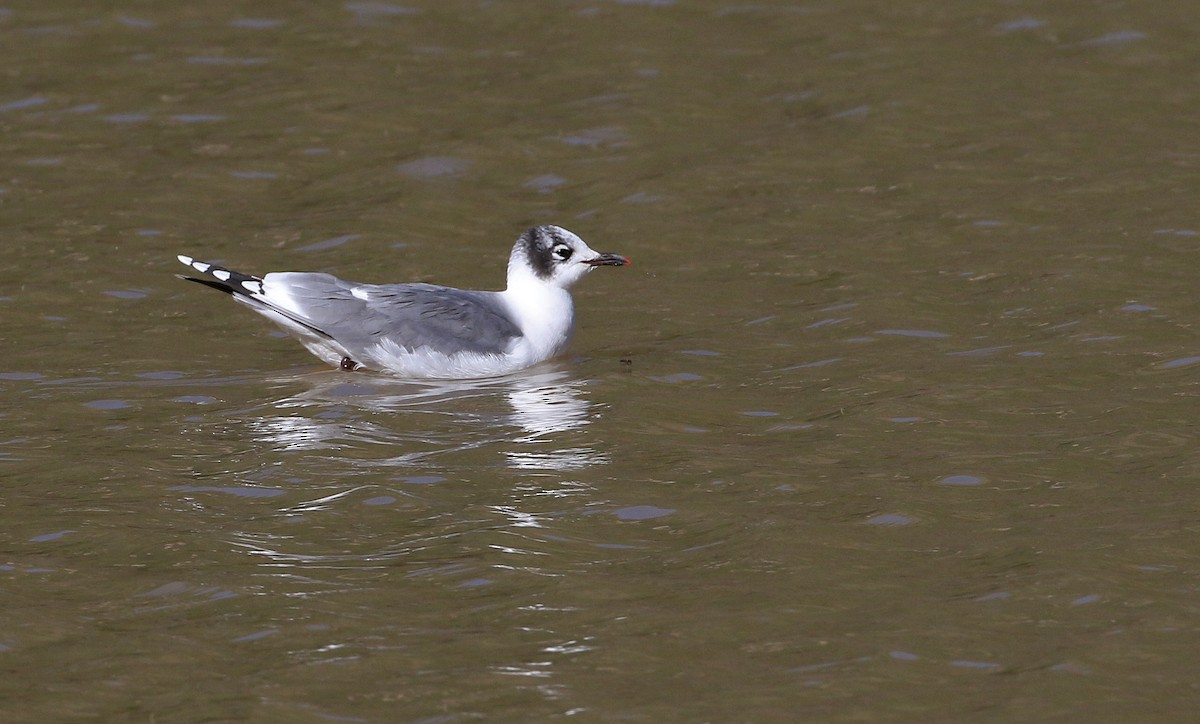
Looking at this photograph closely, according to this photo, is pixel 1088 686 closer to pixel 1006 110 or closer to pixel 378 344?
pixel 378 344

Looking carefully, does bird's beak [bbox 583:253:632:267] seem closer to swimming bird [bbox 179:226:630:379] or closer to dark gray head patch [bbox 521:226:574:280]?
dark gray head patch [bbox 521:226:574:280]

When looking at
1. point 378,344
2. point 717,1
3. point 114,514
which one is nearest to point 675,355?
point 378,344

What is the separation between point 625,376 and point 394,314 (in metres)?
1.40

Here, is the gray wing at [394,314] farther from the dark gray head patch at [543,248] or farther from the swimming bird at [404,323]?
the dark gray head patch at [543,248]

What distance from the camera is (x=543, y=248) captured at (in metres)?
11.2

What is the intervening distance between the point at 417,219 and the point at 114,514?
5.54 metres

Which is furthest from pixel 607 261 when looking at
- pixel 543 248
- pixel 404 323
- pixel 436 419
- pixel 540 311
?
pixel 436 419

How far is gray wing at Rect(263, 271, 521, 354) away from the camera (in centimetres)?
1048

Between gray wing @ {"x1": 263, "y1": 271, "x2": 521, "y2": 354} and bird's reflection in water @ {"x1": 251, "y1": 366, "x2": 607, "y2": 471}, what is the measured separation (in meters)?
0.23

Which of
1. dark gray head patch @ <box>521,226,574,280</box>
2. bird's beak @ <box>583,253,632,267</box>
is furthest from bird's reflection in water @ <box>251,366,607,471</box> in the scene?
bird's beak @ <box>583,253,632,267</box>

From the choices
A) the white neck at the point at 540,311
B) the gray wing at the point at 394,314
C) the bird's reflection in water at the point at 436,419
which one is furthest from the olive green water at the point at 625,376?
the gray wing at the point at 394,314

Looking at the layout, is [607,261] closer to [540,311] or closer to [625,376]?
[540,311]

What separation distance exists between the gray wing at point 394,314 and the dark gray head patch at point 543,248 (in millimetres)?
545

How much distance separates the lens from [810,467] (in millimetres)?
8336
